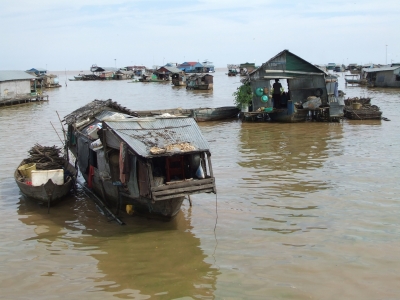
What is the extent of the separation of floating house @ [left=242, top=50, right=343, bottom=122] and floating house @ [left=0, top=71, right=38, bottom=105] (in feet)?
63.6

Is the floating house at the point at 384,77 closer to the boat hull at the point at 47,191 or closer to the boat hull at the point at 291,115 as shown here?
the boat hull at the point at 291,115

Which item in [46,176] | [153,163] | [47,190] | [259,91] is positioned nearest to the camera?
[153,163]

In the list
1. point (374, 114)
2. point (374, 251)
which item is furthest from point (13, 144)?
point (374, 114)

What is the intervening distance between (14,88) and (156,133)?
28.6 m

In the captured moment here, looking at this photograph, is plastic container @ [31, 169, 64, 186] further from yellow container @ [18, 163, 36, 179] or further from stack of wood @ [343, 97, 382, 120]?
stack of wood @ [343, 97, 382, 120]

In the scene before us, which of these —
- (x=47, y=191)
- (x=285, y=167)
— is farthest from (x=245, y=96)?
(x=47, y=191)

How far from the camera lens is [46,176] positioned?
381 inches

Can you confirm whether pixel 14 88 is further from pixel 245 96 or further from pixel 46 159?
pixel 46 159

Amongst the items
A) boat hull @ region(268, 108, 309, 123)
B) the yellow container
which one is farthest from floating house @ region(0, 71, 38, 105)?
the yellow container

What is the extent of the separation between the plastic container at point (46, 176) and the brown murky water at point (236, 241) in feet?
1.77

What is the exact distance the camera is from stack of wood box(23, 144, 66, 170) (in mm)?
10414

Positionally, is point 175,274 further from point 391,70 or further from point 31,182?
point 391,70

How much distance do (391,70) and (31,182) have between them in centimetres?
3727

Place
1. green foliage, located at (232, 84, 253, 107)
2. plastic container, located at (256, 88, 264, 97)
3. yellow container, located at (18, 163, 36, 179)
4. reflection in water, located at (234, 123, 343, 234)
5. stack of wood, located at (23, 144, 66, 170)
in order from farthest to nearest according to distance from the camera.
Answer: green foliage, located at (232, 84, 253, 107) < plastic container, located at (256, 88, 264, 97) < stack of wood, located at (23, 144, 66, 170) < yellow container, located at (18, 163, 36, 179) < reflection in water, located at (234, 123, 343, 234)
